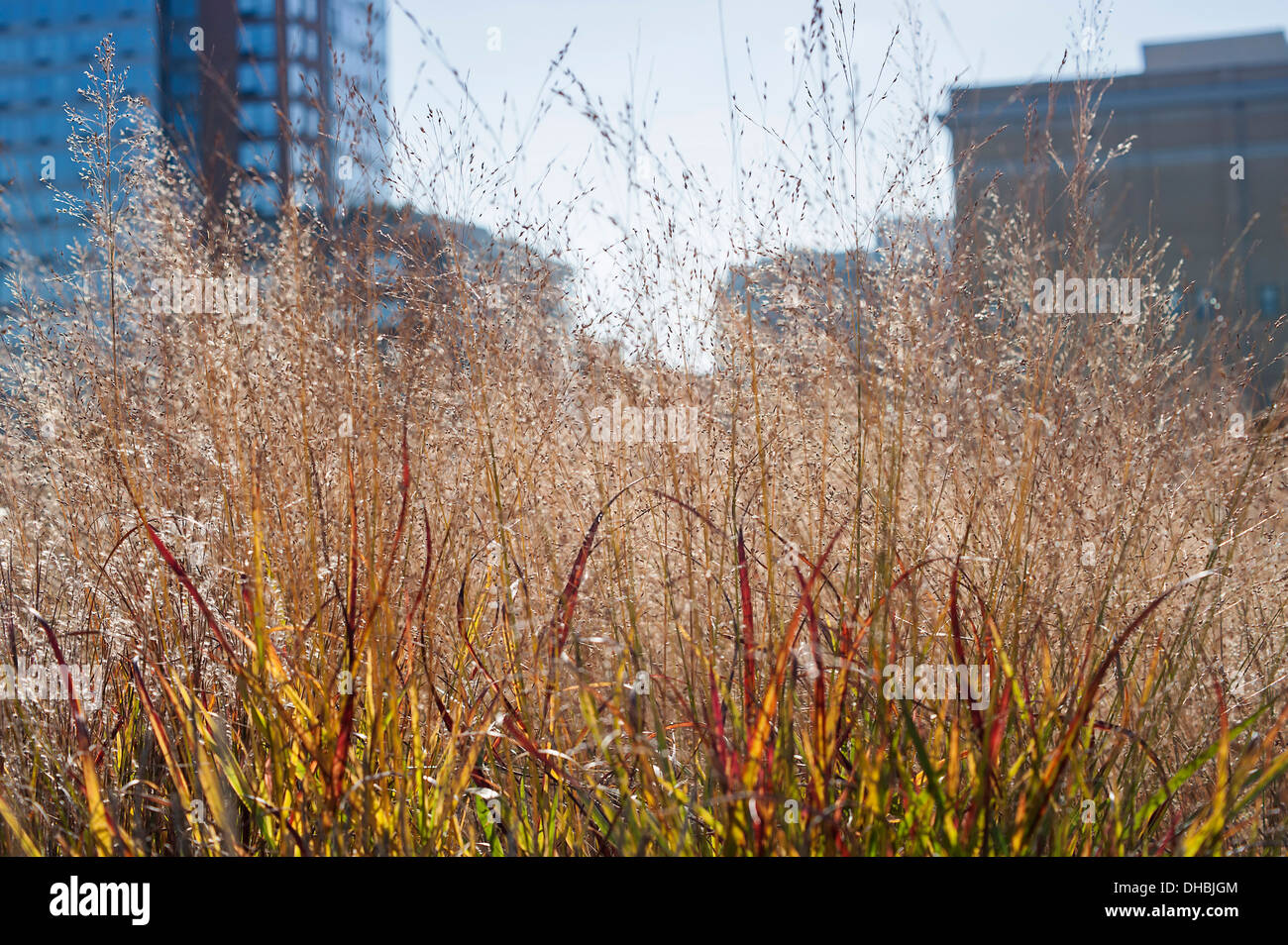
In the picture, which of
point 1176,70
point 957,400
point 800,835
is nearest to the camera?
point 800,835

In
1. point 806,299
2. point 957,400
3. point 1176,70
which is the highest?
point 1176,70

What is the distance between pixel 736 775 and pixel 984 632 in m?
0.53

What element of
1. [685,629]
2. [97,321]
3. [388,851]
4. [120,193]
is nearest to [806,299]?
[685,629]

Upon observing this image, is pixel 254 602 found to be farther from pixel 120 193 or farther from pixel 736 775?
pixel 120 193

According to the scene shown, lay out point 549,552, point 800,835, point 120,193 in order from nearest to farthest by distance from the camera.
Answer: point 800,835
point 549,552
point 120,193

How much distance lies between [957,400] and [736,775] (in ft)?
2.91

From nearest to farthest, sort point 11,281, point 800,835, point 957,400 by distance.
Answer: point 800,835 → point 957,400 → point 11,281

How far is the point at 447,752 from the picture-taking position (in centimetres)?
135

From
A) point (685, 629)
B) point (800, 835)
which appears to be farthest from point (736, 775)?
point (685, 629)

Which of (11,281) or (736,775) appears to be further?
(11,281)

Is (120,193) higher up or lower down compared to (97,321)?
higher up

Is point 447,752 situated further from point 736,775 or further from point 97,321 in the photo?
point 97,321

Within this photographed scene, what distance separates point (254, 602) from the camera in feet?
4.37

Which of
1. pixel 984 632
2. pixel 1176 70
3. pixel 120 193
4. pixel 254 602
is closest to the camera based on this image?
pixel 254 602
